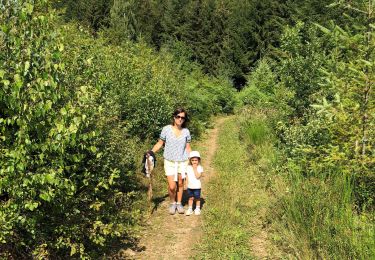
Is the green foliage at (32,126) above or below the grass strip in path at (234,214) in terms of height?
above

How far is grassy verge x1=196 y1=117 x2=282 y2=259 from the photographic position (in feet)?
20.5

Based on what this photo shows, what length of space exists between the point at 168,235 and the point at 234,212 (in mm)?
1497

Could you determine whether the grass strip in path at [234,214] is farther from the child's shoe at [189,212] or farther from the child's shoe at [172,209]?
the child's shoe at [172,209]

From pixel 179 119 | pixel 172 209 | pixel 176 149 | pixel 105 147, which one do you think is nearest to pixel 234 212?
pixel 172 209

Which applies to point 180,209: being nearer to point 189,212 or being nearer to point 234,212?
point 189,212

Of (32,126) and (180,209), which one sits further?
(180,209)

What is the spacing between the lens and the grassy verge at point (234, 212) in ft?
20.5

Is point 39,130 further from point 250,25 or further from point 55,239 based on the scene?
point 250,25

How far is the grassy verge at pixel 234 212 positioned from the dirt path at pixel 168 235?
0.23 m

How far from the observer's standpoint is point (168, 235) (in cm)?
698

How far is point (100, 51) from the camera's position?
463 inches

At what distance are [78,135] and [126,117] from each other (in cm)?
731

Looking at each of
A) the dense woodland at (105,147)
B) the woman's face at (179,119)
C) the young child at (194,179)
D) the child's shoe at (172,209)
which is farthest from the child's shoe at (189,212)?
the woman's face at (179,119)

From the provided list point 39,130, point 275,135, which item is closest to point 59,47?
point 39,130
